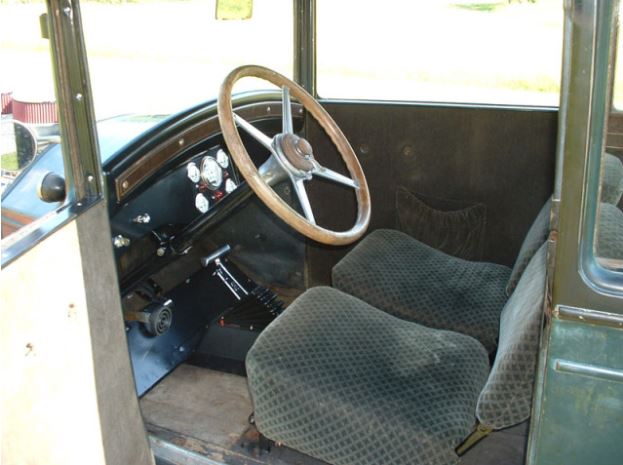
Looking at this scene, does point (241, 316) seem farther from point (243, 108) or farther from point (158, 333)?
point (243, 108)

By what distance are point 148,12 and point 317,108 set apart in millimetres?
589

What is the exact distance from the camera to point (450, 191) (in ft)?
7.95

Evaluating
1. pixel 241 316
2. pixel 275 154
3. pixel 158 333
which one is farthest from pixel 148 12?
pixel 241 316

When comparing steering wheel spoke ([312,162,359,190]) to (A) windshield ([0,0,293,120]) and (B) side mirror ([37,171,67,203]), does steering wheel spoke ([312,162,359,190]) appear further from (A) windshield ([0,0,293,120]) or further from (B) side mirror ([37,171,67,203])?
(B) side mirror ([37,171,67,203])

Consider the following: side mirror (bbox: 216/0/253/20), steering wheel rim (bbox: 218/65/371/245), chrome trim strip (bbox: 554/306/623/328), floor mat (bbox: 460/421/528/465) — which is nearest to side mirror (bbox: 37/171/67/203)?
steering wheel rim (bbox: 218/65/371/245)

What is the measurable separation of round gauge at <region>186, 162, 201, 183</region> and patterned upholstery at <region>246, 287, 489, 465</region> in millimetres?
616

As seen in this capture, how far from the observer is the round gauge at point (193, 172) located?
2113 millimetres

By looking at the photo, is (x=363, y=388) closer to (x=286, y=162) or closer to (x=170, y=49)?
(x=286, y=162)

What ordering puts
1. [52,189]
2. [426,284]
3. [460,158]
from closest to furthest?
[52,189]
[426,284]
[460,158]

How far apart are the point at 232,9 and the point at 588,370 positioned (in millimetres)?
1458

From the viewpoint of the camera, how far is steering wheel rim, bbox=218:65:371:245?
1.64 meters

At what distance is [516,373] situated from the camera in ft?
4.00

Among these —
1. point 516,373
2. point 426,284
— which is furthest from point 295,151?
point 516,373

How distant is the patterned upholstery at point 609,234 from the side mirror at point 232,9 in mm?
1254
